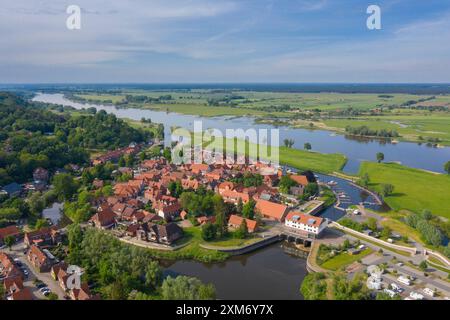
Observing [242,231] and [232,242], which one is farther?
[242,231]

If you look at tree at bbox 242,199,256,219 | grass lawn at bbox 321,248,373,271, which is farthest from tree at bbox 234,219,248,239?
grass lawn at bbox 321,248,373,271

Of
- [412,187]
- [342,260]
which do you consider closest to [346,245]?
[342,260]

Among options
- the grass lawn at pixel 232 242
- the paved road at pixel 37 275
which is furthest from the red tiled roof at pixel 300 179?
the paved road at pixel 37 275

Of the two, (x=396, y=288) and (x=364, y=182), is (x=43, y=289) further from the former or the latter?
(x=364, y=182)

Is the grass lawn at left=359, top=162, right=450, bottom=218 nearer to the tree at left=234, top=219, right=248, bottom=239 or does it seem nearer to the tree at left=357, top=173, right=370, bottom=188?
the tree at left=357, top=173, right=370, bottom=188
